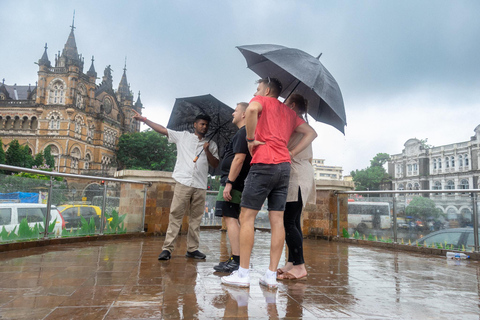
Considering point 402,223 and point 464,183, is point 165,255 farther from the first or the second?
point 464,183

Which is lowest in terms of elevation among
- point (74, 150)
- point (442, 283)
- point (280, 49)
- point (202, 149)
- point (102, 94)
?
point (442, 283)

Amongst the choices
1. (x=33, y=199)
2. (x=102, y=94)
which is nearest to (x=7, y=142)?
(x=102, y=94)

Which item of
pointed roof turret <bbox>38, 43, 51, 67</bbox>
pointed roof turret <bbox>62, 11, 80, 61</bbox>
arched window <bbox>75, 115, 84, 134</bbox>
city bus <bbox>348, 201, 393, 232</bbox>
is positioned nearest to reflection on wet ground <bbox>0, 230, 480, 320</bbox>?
city bus <bbox>348, 201, 393, 232</bbox>

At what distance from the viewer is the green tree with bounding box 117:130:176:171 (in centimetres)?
6750

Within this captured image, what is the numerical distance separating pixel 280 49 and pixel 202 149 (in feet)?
5.65

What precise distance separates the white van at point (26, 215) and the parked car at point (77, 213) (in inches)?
4.5

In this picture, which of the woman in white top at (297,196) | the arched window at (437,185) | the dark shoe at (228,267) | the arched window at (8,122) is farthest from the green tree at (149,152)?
the woman in white top at (297,196)

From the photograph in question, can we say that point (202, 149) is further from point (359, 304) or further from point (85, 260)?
point (359, 304)

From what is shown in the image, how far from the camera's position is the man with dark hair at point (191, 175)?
431 centimetres

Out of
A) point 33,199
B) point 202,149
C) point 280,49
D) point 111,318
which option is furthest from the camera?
point 33,199

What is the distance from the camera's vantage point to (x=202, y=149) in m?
4.45

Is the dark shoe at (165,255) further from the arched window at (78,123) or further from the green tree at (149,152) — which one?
the arched window at (78,123)

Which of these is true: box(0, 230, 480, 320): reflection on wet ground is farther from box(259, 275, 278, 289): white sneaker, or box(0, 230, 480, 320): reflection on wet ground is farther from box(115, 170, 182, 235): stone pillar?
box(115, 170, 182, 235): stone pillar

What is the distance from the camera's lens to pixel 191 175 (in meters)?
4.33
